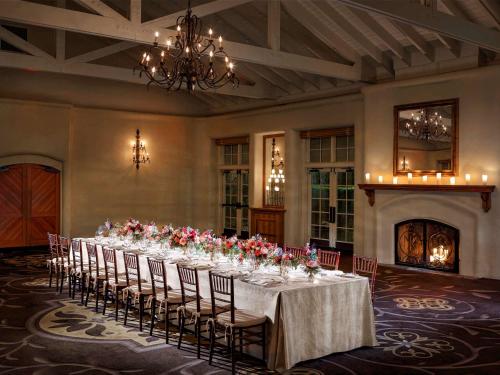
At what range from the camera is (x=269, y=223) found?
1477 centimetres

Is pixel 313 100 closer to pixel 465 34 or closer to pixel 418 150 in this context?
pixel 418 150

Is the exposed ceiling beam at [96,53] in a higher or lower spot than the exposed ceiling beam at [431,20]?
higher

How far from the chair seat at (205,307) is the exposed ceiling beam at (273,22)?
5.58 metres

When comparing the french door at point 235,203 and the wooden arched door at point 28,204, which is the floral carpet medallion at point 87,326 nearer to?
the wooden arched door at point 28,204

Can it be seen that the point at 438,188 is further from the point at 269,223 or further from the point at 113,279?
the point at 113,279

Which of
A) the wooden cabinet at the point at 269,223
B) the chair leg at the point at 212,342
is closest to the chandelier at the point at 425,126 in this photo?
the wooden cabinet at the point at 269,223

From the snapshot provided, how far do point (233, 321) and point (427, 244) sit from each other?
22.6ft

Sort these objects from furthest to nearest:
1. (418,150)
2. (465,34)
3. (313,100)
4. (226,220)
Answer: (226,220) < (313,100) < (418,150) < (465,34)

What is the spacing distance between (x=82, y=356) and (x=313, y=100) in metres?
9.41

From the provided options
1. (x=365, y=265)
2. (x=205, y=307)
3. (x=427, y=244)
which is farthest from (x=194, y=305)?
(x=427, y=244)

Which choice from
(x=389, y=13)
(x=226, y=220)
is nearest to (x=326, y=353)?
(x=389, y=13)

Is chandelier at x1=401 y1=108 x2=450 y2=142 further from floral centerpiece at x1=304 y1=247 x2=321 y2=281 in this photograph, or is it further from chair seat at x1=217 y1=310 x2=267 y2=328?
chair seat at x1=217 y1=310 x2=267 y2=328

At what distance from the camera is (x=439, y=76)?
35.0 ft

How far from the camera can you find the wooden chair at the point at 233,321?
17.3 ft
